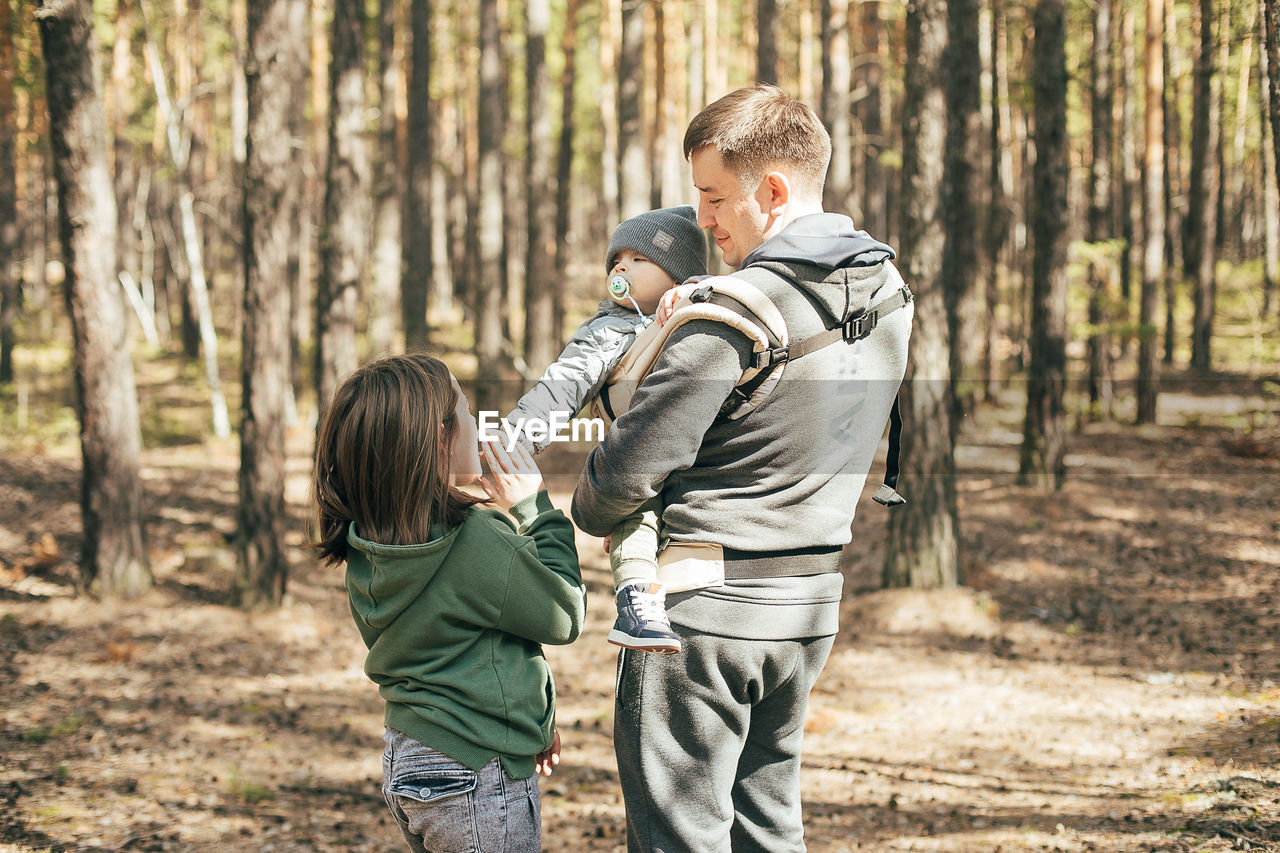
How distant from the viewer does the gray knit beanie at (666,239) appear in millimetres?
2645

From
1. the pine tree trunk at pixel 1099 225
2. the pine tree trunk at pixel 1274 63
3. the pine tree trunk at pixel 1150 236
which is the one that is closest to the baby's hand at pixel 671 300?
the pine tree trunk at pixel 1274 63

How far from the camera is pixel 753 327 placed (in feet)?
6.56

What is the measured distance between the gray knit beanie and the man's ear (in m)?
0.47

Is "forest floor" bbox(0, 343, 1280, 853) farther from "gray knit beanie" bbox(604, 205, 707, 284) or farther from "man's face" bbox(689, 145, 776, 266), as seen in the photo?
"man's face" bbox(689, 145, 776, 266)

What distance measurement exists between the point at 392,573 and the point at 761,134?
131 cm

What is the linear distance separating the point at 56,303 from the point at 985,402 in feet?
125

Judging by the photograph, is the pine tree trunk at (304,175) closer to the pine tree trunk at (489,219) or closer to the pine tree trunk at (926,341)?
the pine tree trunk at (489,219)

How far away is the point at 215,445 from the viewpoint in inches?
631

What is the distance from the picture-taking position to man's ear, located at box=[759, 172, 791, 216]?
2.15 m

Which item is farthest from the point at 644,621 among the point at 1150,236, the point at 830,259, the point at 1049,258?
the point at 1150,236

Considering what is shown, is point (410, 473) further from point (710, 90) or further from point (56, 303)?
point (56, 303)

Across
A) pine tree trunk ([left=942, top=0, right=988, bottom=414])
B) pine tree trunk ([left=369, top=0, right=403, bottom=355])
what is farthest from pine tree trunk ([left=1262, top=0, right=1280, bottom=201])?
pine tree trunk ([left=369, top=0, right=403, bottom=355])

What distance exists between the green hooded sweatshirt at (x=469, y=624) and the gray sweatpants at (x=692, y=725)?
9.6 inches

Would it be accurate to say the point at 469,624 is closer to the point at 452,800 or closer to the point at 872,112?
the point at 452,800
